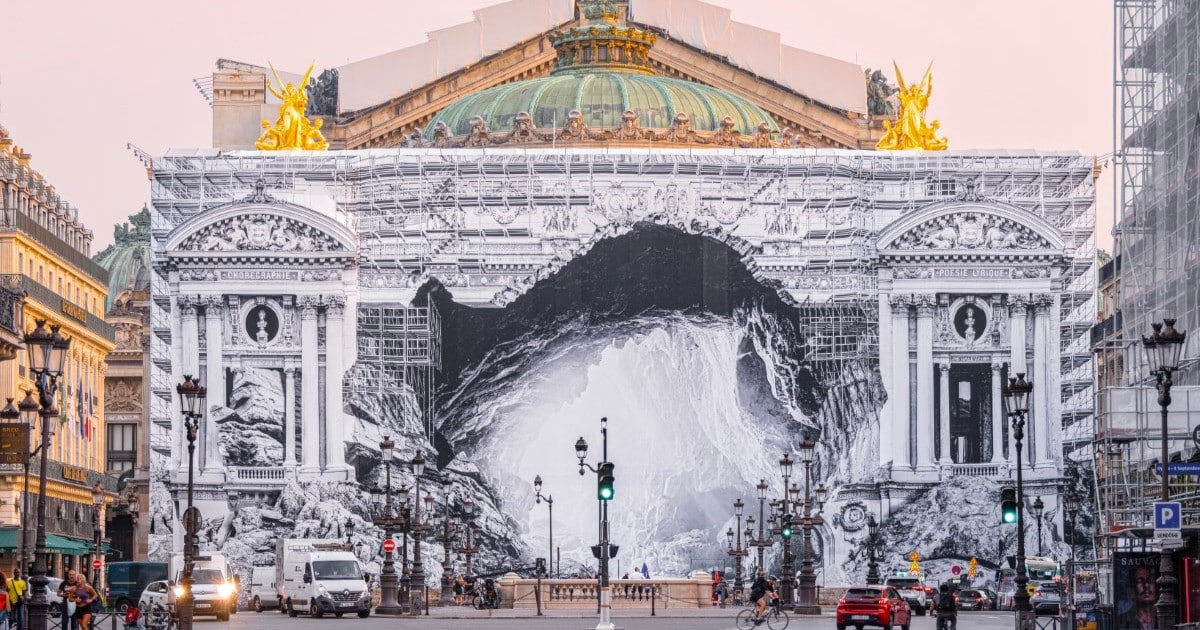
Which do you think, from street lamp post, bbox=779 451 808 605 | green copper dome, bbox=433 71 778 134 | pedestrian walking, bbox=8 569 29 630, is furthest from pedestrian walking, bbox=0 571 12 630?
green copper dome, bbox=433 71 778 134

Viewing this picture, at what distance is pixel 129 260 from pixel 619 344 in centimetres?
5722

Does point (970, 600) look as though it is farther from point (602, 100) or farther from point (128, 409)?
point (128, 409)

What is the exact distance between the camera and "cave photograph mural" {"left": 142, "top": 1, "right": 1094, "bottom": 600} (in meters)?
79.2

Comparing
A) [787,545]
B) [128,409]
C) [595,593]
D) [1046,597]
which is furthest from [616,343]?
[128,409]

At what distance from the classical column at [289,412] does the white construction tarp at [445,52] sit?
65.2 ft

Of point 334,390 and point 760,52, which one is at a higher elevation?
point 760,52

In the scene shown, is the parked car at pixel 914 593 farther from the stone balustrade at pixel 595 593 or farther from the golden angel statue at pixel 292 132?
the golden angel statue at pixel 292 132

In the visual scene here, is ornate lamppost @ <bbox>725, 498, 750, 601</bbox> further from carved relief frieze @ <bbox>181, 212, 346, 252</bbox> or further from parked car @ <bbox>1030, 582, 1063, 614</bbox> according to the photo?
carved relief frieze @ <bbox>181, 212, 346, 252</bbox>

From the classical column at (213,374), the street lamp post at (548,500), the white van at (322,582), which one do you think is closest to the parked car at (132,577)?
the white van at (322,582)

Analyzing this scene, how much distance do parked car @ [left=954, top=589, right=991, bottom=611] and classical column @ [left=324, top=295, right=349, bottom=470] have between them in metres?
21.4

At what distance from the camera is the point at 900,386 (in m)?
79.6

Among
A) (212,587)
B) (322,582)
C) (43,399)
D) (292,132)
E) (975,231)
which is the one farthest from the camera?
(292,132)

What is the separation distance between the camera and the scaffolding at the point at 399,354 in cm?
7938

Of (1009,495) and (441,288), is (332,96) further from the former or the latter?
(1009,495)
